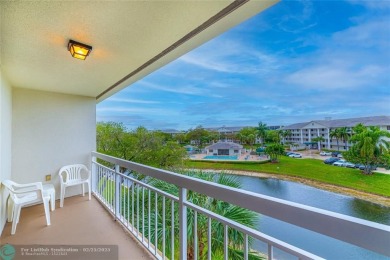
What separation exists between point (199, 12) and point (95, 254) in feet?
9.03

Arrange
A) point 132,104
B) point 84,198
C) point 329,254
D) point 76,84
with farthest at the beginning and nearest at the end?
point 132,104 < point 84,198 < point 76,84 < point 329,254

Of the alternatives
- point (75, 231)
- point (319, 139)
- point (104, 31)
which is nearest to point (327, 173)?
point (319, 139)

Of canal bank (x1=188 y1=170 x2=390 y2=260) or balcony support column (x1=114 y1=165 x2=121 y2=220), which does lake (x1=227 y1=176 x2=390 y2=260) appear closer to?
canal bank (x1=188 y1=170 x2=390 y2=260)

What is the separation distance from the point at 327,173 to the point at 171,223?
1.52m

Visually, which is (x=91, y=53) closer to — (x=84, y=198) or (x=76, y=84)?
(x=76, y=84)

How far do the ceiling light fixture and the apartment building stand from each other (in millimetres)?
2363

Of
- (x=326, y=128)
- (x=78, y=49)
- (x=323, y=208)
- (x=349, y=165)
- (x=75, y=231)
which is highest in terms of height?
(x=78, y=49)

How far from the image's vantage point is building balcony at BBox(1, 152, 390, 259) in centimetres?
80

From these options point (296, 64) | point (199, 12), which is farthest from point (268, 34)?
point (199, 12)

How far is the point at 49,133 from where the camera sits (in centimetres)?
414

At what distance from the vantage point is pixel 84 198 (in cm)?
418

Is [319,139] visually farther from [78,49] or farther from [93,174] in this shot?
[93,174]

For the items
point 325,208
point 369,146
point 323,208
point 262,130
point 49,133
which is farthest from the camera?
A: point 49,133

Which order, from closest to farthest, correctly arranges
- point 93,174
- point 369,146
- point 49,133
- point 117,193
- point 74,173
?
1. point 369,146
2. point 117,193
3. point 49,133
4. point 74,173
5. point 93,174
